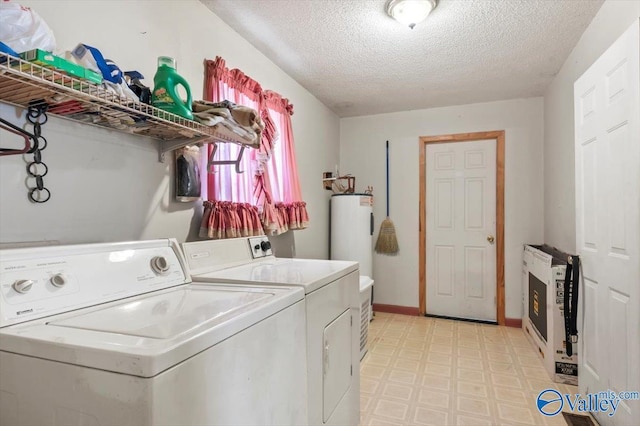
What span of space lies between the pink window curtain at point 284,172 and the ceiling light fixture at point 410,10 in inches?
38.9

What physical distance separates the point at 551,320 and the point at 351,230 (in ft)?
6.08

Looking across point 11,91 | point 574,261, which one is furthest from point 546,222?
point 11,91

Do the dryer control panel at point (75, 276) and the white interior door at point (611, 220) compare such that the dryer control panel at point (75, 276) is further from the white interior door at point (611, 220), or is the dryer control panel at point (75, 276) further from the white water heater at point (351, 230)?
the white water heater at point (351, 230)

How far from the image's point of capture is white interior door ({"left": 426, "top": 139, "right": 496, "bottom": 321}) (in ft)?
12.1

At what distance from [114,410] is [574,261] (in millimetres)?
2304

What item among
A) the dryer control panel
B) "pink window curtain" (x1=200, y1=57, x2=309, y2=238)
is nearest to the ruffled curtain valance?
"pink window curtain" (x1=200, y1=57, x2=309, y2=238)

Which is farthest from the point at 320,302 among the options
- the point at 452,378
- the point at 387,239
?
the point at 387,239

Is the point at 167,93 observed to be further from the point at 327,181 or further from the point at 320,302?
the point at 327,181

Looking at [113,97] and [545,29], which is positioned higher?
[545,29]

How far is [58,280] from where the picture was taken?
0.93 m

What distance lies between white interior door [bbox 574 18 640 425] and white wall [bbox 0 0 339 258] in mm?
2040

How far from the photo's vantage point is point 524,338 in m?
3.19

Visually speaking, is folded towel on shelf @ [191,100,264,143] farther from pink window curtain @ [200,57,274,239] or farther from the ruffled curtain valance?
the ruffled curtain valance

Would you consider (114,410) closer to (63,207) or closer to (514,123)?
(63,207)
